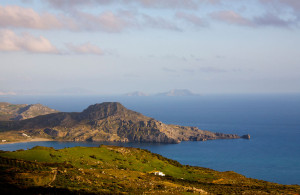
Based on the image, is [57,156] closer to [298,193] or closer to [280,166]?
[298,193]

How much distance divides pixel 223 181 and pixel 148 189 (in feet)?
93.8

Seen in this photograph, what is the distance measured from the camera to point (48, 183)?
28609 millimetres

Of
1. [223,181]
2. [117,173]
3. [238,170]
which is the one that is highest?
[117,173]

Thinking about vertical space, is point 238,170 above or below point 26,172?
below

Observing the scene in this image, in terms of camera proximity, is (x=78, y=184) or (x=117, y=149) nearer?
(x=78, y=184)

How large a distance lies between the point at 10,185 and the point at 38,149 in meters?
27.4

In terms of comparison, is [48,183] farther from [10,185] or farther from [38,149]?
[38,149]

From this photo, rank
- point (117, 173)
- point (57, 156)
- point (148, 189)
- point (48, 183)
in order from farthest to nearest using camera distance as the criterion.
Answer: point (57, 156) < point (117, 173) < point (148, 189) < point (48, 183)

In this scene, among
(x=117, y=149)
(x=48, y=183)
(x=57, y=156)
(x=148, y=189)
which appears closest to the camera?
(x=48, y=183)

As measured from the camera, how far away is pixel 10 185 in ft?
82.5

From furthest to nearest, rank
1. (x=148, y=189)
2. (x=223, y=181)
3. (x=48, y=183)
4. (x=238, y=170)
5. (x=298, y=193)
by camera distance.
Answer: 1. (x=238, y=170)
2. (x=223, y=181)
3. (x=298, y=193)
4. (x=148, y=189)
5. (x=48, y=183)

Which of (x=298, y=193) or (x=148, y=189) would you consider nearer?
(x=148, y=189)

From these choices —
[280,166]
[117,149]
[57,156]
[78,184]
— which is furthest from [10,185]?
[280,166]

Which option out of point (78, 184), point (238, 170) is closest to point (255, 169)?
point (238, 170)
